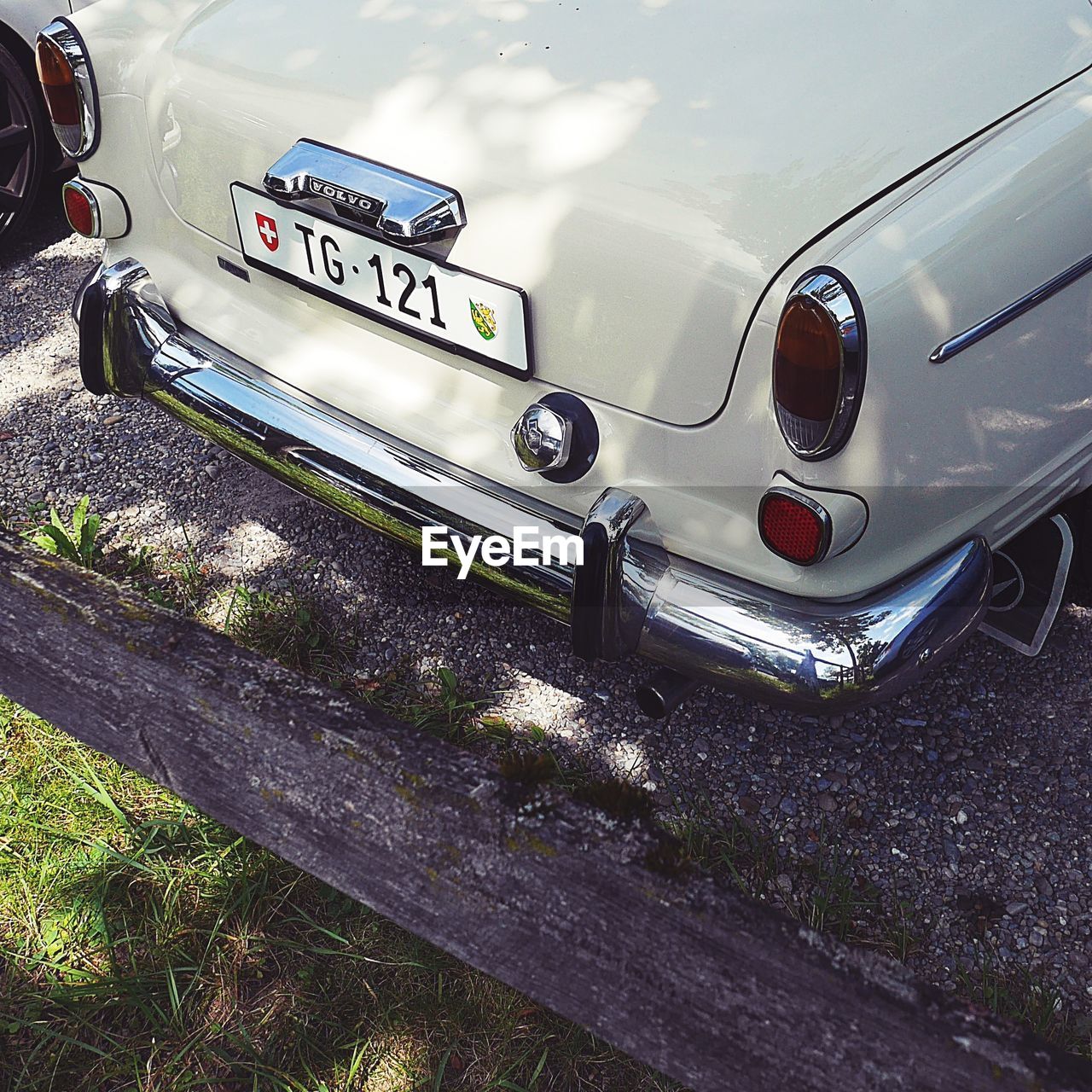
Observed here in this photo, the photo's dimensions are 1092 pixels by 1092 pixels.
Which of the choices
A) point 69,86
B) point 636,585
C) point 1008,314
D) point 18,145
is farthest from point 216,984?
point 18,145

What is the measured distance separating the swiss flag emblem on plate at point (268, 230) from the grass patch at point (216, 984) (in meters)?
1.16

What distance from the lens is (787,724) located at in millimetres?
2488

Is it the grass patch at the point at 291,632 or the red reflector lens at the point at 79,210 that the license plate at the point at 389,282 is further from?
the grass patch at the point at 291,632

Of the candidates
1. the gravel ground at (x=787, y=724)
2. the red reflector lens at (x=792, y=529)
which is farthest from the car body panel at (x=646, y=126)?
the gravel ground at (x=787, y=724)

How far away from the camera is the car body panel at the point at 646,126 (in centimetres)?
171

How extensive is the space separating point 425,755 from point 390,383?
2.85 ft

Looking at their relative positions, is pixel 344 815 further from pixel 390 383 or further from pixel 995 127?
pixel 995 127

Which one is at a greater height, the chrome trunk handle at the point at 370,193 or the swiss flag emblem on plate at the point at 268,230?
the chrome trunk handle at the point at 370,193

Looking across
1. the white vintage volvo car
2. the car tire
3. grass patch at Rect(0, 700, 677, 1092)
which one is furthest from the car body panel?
the car tire

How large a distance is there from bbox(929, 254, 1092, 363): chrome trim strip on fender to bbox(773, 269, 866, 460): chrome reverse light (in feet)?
0.54

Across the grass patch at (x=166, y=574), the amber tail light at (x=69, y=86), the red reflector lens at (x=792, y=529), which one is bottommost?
the grass patch at (x=166, y=574)

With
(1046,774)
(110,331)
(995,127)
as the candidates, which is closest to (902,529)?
(995,127)

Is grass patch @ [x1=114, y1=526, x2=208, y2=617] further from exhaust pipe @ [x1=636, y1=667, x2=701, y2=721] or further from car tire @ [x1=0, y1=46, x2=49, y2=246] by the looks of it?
car tire @ [x1=0, y1=46, x2=49, y2=246]
